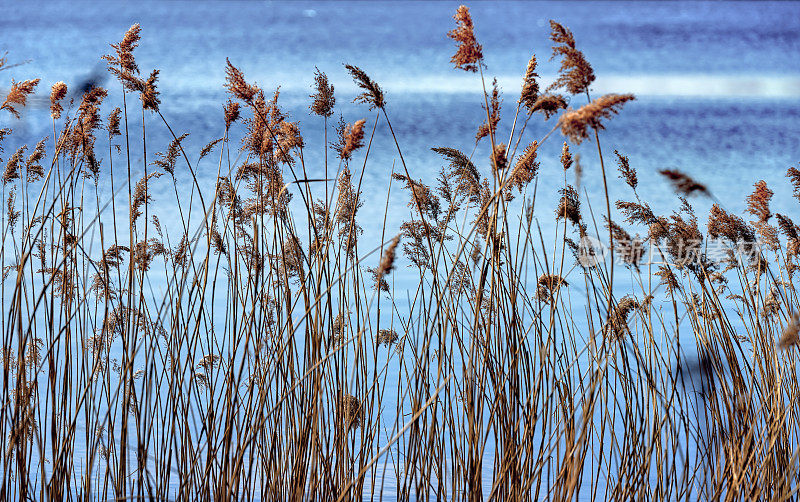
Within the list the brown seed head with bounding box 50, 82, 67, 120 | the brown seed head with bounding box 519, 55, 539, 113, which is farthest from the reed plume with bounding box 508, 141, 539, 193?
the brown seed head with bounding box 50, 82, 67, 120

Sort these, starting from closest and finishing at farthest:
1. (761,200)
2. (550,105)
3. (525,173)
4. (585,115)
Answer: (585,115), (550,105), (525,173), (761,200)

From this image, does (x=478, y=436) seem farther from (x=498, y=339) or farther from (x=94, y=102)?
(x=94, y=102)

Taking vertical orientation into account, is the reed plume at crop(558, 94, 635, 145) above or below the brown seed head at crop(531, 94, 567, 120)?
below

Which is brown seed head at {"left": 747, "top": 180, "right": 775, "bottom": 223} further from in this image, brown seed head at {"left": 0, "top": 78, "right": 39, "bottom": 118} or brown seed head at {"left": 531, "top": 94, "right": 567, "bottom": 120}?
brown seed head at {"left": 0, "top": 78, "right": 39, "bottom": 118}

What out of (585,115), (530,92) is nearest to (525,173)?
(530,92)

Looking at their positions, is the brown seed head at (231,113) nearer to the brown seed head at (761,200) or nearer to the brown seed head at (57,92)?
the brown seed head at (57,92)

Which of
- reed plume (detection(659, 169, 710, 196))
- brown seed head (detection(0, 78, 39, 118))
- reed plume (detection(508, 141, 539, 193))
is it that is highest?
brown seed head (detection(0, 78, 39, 118))

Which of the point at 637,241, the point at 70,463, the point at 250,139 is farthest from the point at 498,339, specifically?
the point at 70,463

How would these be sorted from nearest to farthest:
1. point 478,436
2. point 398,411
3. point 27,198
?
1. point 478,436
2. point 398,411
3. point 27,198

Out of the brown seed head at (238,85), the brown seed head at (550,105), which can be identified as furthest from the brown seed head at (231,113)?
the brown seed head at (550,105)

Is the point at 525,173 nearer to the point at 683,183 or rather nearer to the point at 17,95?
the point at 683,183

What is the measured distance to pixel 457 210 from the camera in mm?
2701

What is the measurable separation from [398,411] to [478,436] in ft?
1.39

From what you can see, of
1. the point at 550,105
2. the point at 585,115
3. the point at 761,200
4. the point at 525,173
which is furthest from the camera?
the point at 761,200
